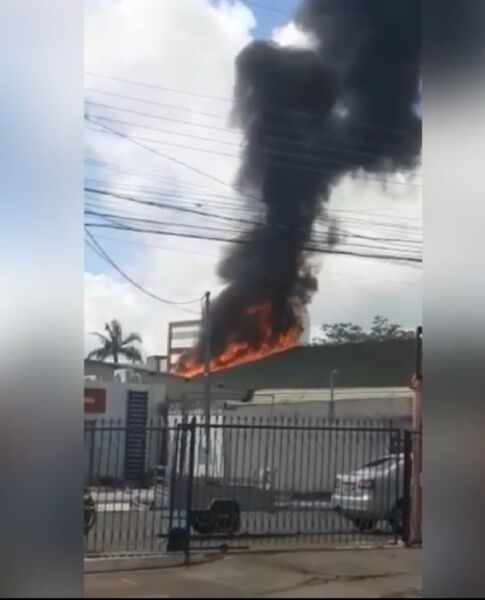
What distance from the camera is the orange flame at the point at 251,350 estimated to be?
212 cm

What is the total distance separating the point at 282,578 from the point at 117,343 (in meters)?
0.66

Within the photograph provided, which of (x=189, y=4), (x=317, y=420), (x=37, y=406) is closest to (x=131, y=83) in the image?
(x=189, y=4)

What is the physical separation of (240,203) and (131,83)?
39 cm

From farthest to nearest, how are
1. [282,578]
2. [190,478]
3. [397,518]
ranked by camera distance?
[397,518]
[190,478]
[282,578]

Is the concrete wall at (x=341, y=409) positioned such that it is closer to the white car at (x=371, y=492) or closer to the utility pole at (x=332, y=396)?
the utility pole at (x=332, y=396)

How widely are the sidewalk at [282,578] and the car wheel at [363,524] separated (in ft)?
0.46

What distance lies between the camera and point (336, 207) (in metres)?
2.30

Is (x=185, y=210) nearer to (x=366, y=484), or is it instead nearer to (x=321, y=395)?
(x=321, y=395)

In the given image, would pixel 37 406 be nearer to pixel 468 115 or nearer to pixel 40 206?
pixel 40 206

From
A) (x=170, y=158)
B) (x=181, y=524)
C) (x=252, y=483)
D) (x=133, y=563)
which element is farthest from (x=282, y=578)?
(x=170, y=158)

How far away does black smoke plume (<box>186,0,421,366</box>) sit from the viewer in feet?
7.14

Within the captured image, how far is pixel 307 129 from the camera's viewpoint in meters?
2.25

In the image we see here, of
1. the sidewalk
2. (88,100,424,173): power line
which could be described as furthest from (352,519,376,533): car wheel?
(88,100,424,173): power line

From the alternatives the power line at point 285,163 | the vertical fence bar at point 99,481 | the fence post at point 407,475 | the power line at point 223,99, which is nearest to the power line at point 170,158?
the power line at point 285,163
